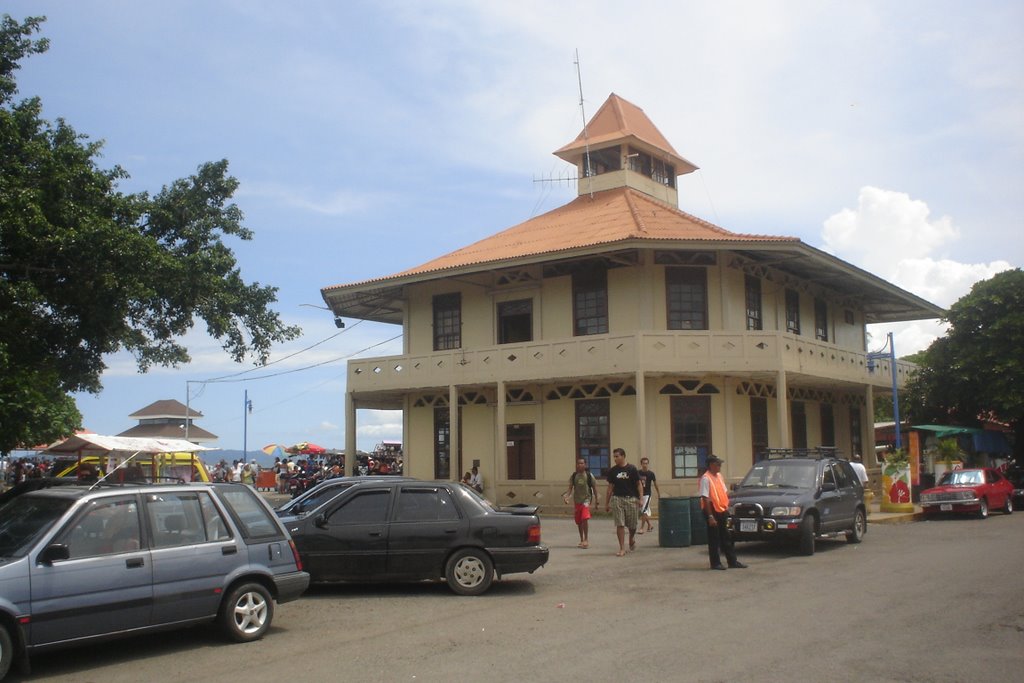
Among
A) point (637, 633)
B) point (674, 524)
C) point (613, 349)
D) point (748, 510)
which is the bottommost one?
point (637, 633)

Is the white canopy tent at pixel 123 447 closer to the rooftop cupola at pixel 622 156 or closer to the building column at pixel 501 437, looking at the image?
the building column at pixel 501 437

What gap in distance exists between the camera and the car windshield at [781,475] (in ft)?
54.7

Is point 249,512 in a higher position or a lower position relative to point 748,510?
higher

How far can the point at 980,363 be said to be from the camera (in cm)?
3434

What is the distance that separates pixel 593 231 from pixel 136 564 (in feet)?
71.1

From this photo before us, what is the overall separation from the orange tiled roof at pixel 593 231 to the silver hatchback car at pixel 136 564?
17440mm

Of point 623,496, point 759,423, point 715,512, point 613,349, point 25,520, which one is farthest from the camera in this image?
point 759,423

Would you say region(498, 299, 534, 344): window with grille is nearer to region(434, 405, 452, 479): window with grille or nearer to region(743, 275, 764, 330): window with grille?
region(434, 405, 452, 479): window with grille

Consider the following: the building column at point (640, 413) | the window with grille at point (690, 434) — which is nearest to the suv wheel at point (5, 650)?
the building column at point (640, 413)

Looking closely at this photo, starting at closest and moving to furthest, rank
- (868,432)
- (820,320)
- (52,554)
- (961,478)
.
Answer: (52,554) < (961,478) < (820,320) < (868,432)

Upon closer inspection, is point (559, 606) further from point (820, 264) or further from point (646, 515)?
point (820, 264)

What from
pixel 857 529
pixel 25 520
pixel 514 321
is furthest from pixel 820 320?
pixel 25 520

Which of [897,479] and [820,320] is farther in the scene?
[820,320]

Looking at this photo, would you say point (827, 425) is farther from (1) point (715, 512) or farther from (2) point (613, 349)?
(1) point (715, 512)
